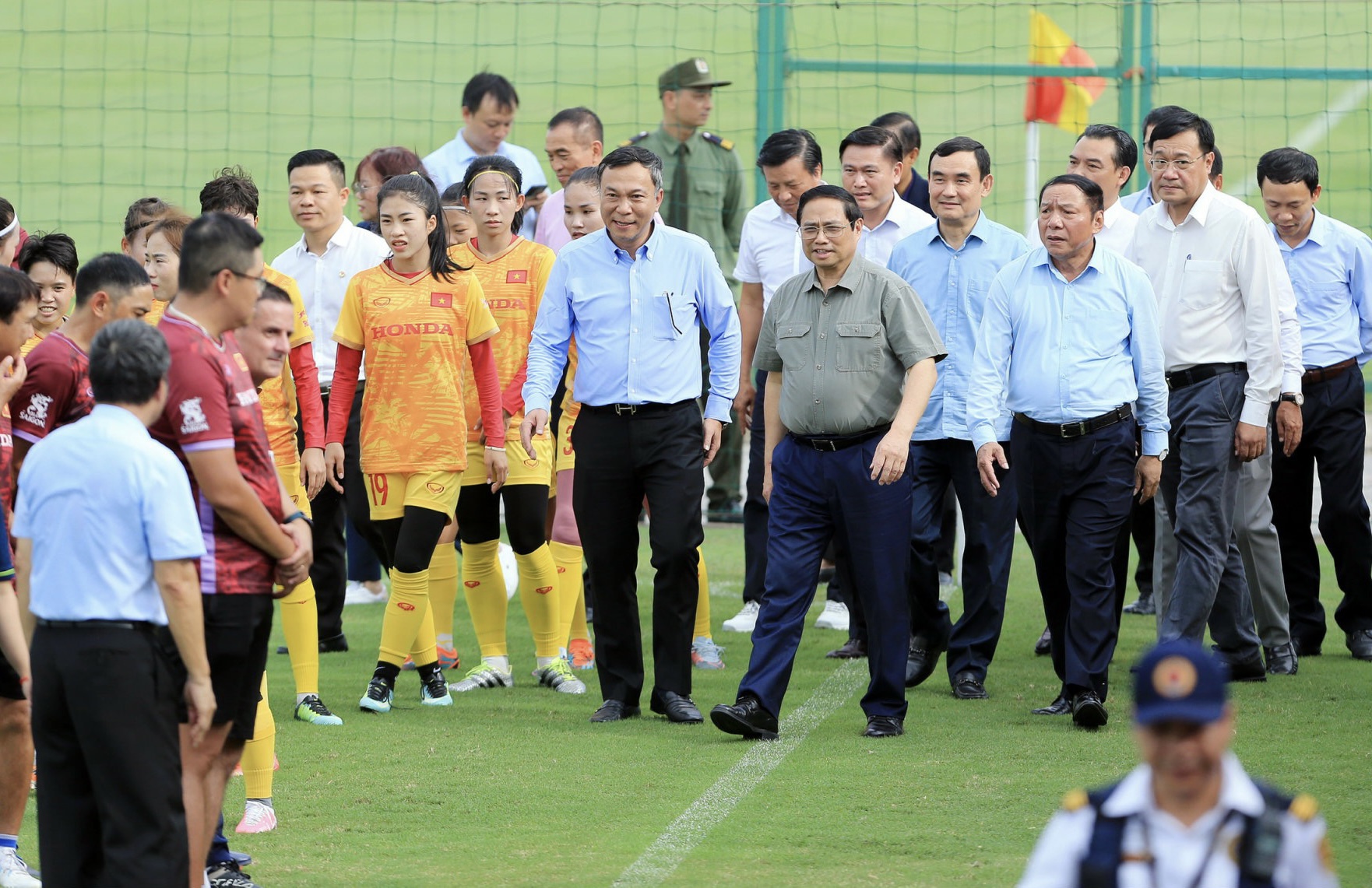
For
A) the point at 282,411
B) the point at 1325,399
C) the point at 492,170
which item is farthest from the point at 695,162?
the point at 282,411

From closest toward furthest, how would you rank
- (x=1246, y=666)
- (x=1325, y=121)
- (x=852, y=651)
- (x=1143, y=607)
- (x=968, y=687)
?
(x=968, y=687), (x=1246, y=666), (x=852, y=651), (x=1143, y=607), (x=1325, y=121)

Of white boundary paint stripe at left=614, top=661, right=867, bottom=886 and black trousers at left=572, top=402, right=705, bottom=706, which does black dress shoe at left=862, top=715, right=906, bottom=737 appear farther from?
black trousers at left=572, top=402, right=705, bottom=706

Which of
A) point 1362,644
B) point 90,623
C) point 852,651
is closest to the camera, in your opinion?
point 90,623

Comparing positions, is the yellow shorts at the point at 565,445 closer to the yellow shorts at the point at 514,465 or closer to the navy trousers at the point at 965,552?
the yellow shorts at the point at 514,465

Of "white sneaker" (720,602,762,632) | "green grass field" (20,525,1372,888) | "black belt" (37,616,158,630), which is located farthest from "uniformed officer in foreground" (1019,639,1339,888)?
"white sneaker" (720,602,762,632)

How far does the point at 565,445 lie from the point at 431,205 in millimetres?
1347

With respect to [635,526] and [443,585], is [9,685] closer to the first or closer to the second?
[635,526]

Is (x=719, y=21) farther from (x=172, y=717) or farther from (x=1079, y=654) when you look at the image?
(x=172, y=717)

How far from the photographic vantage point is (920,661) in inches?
304

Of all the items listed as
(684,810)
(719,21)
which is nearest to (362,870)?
(684,810)

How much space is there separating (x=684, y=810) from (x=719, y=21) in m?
22.2

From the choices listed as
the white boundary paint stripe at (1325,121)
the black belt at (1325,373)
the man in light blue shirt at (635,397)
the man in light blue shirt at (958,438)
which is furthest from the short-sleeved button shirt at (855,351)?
the white boundary paint stripe at (1325,121)

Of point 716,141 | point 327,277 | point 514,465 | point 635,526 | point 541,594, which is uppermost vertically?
point 716,141

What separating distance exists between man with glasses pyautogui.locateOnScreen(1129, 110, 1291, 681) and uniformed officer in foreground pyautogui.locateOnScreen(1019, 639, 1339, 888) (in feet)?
14.1
